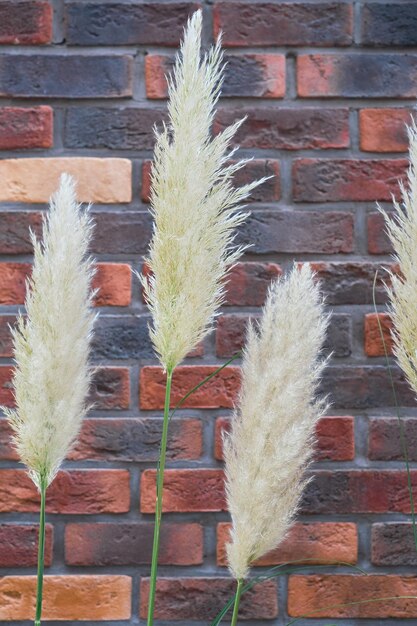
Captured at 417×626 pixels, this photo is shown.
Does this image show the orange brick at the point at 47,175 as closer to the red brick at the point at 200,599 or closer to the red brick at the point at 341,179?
the red brick at the point at 341,179

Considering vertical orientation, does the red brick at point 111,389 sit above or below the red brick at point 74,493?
above

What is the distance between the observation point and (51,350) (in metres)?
1.17

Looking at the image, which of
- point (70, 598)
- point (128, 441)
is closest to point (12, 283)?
point (128, 441)

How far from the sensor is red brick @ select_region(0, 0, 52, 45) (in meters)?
1.54

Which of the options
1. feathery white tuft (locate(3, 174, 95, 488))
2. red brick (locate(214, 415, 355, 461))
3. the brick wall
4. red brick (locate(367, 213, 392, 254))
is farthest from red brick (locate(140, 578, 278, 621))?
red brick (locate(367, 213, 392, 254))

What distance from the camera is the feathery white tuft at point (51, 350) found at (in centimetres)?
116

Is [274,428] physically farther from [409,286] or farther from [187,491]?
[187,491]

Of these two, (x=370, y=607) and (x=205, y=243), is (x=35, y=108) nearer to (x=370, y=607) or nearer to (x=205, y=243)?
(x=205, y=243)

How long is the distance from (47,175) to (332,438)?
2.41ft

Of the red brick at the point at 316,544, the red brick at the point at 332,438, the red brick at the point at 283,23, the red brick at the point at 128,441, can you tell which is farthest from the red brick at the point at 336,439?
the red brick at the point at 283,23

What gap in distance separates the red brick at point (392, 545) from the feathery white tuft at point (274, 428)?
37cm

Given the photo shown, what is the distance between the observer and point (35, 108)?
155cm

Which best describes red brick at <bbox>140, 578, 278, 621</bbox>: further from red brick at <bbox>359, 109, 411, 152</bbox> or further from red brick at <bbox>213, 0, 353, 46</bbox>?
red brick at <bbox>213, 0, 353, 46</bbox>

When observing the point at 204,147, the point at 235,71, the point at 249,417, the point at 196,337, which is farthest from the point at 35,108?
the point at 249,417
